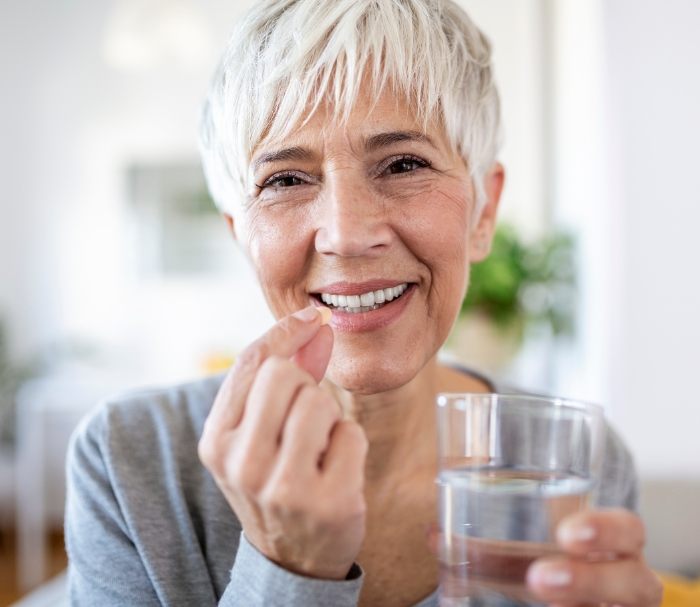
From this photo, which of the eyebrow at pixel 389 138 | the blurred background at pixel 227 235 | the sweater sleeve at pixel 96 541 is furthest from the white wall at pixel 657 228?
the sweater sleeve at pixel 96 541

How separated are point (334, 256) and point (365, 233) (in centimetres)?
5

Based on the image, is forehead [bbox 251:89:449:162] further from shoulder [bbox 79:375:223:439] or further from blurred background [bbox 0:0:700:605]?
blurred background [bbox 0:0:700:605]

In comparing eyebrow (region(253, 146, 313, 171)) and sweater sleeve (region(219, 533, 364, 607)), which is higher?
eyebrow (region(253, 146, 313, 171))

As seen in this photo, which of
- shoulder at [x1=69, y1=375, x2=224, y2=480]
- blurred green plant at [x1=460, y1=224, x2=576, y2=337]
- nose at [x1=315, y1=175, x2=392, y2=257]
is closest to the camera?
nose at [x1=315, y1=175, x2=392, y2=257]

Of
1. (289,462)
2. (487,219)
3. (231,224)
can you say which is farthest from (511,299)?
(289,462)

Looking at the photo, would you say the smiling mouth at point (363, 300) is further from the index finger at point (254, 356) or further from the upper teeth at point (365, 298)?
the index finger at point (254, 356)

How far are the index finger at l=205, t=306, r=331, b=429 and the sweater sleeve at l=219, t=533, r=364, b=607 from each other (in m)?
0.13

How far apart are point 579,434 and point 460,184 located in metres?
0.53

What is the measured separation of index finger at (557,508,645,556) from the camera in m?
0.58

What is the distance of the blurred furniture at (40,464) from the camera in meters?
4.19

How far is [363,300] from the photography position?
987 millimetres

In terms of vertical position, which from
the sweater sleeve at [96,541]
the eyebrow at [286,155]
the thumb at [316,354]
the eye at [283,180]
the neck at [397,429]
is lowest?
the sweater sleeve at [96,541]

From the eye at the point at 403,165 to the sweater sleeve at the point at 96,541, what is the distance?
0.54 m

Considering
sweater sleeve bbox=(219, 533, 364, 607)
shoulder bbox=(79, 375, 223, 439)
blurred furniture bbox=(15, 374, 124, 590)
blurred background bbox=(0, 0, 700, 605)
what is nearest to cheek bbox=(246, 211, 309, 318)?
shoulder bbox=(79, 375, 223, 439)
